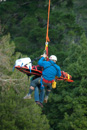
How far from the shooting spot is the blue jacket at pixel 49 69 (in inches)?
355

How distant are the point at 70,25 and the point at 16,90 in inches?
350

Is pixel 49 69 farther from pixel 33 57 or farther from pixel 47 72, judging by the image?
pixel 33 57

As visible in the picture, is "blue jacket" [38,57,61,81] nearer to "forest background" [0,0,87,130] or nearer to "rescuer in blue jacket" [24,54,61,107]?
"rescuer in blue jacket" [24,54,61,107]

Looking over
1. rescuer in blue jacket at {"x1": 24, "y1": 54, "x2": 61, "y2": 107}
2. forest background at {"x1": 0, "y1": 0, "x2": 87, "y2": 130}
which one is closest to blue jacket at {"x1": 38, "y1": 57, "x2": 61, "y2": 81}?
rescuer in blue jacket at {"x1": 24, "y1": 54, "x2": 61, "y2": 107}

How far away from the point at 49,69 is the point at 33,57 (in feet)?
48.9

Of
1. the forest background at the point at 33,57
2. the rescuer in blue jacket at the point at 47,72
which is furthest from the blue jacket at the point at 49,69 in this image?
the forest background at the point at 33,57

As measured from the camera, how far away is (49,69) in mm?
9070

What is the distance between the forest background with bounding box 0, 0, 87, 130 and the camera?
1894cm

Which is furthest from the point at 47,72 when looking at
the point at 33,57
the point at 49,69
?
the point at 33,57

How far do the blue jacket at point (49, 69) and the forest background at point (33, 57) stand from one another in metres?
5.56

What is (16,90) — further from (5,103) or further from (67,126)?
(67,126)

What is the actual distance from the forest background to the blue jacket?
18.2 feet

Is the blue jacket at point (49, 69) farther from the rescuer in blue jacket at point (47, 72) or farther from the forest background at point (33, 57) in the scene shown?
the forest background at point (33, 57)

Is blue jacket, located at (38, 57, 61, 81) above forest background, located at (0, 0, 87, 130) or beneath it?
above
